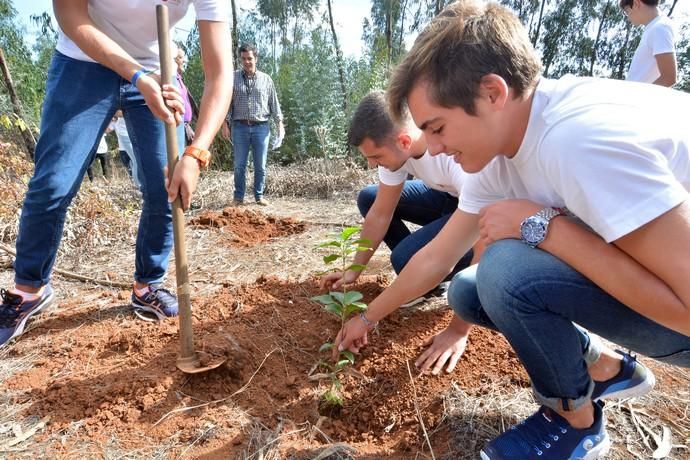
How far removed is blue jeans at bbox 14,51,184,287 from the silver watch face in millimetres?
1602

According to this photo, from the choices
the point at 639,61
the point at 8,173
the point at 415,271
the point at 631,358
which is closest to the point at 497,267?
the point at 415,271

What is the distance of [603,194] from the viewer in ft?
2.94

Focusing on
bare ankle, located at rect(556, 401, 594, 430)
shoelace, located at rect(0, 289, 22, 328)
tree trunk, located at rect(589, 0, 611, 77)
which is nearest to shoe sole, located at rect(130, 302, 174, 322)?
shoelace, located at rect(0, 289, 22, 328)

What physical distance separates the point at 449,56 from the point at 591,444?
1.19 meters

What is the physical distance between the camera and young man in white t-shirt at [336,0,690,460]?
2.91ft

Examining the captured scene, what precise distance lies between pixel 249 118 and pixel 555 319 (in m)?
4.96

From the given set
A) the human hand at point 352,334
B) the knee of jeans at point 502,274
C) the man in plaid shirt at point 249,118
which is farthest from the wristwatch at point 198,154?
the man in plaid shirt at point 249,118

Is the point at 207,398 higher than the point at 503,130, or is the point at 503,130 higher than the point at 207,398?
the point at 503,130

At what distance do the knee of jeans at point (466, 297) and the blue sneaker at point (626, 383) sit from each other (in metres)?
0.46

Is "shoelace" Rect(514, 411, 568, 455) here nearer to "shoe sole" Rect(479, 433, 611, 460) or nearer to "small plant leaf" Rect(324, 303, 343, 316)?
"shoe sole" Rect(479, 433, 611, 460)

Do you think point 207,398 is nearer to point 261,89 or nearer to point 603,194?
point 603,194

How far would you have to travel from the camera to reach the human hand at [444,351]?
1.71 metres

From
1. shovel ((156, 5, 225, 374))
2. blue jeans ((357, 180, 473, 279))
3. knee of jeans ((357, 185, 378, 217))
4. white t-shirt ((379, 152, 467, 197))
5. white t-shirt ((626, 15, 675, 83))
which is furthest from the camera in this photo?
white t-shirt ((626, 15, 675, 83))

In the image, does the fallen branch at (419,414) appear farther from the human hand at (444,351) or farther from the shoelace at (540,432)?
the shoelace at (540,432)
